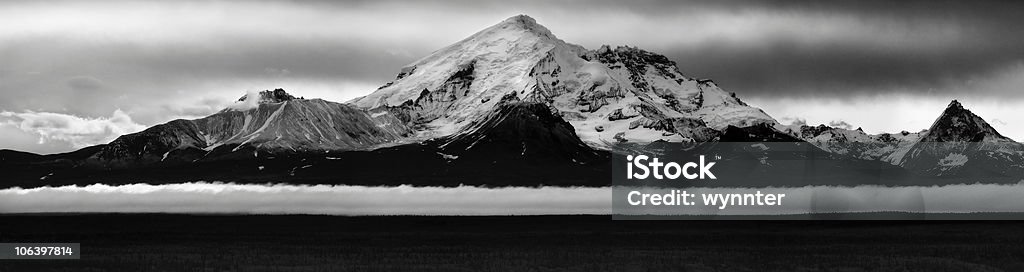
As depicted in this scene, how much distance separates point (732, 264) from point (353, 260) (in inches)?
1857

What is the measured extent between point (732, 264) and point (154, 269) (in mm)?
68963

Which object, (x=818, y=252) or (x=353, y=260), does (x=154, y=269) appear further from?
(x=818, y=252)

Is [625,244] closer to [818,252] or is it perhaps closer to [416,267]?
[818,252]

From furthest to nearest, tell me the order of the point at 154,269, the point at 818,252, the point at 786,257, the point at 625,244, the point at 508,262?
the point at 625,244
the point at 818,252
the point at 786,257
the point at 508,262
the point at 154,269

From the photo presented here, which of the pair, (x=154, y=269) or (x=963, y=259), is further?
(x=963, y=259)

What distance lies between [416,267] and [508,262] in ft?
45.5

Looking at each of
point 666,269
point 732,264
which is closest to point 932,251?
point 732,264

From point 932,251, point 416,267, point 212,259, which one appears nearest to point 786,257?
point 932,251

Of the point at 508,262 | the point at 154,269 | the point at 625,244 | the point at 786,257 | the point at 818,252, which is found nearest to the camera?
the point at 154,269

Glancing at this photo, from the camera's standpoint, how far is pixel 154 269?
140m

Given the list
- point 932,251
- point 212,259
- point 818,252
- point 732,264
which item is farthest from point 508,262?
point 932,251

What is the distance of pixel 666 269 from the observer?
144500mm

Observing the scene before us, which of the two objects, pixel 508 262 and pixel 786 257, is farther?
pixel 786 257

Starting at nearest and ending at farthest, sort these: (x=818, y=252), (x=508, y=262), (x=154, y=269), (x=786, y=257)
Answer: (x=154, y=269)
(x=508, y=262)
(x=786, y=257)
(x=818, y=252)
